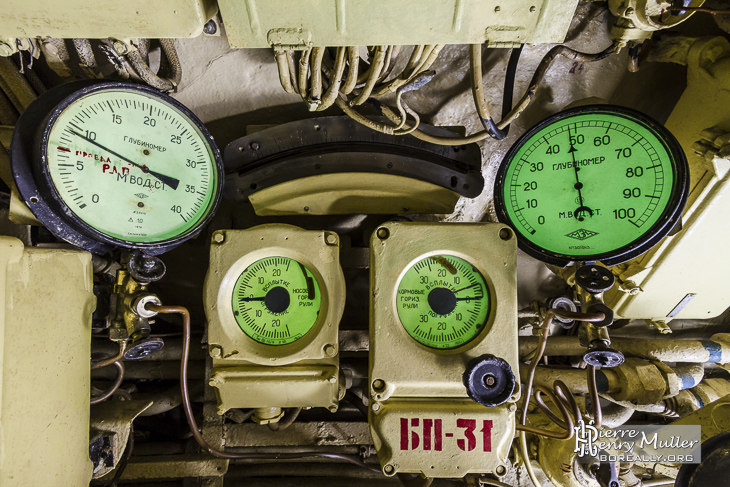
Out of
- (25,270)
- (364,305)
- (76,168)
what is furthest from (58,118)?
(364,305)

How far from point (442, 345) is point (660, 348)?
1.03m

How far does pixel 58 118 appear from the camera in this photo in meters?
1.08

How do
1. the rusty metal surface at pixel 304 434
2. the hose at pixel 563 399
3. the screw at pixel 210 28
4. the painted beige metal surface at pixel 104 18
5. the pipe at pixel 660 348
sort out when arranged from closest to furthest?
the painted beige metal surface at pixel 104 18 < the screw at pixel 210 28 < the hose at pixel 563 399 < the rusty metal surface at pixel 304 434 < the pipe at pixel 660 348

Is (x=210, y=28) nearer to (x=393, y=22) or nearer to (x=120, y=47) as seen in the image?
(x=120, y=47)

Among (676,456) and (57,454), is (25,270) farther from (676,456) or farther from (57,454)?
(676,456)

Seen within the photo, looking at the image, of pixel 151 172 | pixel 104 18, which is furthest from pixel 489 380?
pixel 104 18

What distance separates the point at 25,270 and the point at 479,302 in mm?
1189

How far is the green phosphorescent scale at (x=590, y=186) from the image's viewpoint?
3.86ft

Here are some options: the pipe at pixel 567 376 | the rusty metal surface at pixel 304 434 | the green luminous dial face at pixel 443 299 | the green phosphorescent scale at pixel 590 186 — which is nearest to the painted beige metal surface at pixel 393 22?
the green phosphorescent scale at pixel 590 186

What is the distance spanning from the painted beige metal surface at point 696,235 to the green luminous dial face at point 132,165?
1516 mm

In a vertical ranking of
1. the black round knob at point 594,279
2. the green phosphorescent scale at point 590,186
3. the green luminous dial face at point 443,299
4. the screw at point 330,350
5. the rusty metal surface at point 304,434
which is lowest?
the rusty metal surface at point 304,434

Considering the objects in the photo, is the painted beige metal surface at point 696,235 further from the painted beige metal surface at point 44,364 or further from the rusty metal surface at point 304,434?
the painted beige metal surface at point 44,364

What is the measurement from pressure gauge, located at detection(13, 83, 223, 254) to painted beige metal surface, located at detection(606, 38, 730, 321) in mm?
1510

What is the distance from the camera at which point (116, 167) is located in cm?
116
